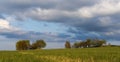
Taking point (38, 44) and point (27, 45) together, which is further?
point (38, 44)

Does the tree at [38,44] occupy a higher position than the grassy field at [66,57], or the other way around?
the tree at [38,44]

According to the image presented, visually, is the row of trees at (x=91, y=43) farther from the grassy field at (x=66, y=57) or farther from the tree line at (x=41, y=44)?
the grassy field at (x=66, y=57)

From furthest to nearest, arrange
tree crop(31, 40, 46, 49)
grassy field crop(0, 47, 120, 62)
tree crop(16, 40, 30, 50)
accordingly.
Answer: tree crop(31, 40, 46, 49) < tree crop(16, 40, 30, 50) < grassy field crop(0, 47, 120, 62)

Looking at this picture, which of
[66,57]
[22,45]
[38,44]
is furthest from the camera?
[38,44]

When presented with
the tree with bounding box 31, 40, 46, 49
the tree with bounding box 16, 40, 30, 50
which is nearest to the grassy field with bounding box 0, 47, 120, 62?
the tree with bounding box 16, 40, 30, 50

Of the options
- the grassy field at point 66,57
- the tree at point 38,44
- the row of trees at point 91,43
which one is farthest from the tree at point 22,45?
the grassy field at point 66,57

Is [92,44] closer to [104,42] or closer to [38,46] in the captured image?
[104,42]

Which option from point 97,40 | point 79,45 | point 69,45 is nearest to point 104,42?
point 97,40

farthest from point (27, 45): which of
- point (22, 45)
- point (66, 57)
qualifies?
point (66, 57)

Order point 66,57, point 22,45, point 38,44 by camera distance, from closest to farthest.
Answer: point 66,57 → point 22,45 → point 38,44

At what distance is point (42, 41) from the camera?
164875 mm

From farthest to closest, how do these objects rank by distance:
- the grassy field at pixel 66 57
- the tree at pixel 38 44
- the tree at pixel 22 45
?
1. the tree at pixel 38 44
2. the tree at pixel 22 45
3. the grassy field at pixel 66 57

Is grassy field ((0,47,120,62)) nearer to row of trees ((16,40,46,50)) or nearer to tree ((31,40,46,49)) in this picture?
row of trees ((16,40,46,50))

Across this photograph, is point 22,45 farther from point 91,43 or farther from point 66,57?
point 66,57
